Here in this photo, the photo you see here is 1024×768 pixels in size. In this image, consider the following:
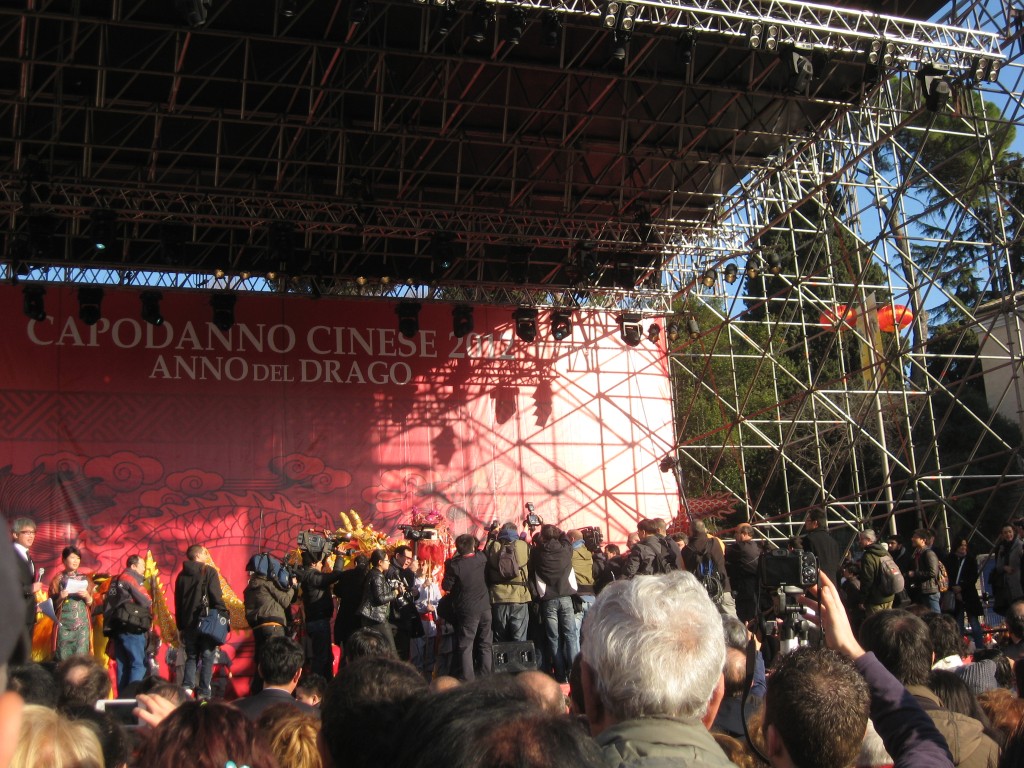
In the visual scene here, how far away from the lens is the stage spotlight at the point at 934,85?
10375 mm

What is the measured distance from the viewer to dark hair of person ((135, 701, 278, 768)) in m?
2.05

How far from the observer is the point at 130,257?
15.0m

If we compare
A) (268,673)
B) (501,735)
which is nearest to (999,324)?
(268,673)

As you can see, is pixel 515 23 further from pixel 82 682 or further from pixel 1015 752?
pixel 1015 752

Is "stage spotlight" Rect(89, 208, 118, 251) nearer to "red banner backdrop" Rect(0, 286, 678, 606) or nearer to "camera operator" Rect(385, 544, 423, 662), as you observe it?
"red banner backdrop" Rect(0, 286, 678, 606)

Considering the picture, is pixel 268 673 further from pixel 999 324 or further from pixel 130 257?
pixel 999 324

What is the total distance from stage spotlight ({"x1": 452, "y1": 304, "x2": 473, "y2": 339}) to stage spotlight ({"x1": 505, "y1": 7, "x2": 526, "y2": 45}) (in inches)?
222

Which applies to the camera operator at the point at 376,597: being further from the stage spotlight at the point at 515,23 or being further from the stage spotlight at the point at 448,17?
the stage spotlight at the point at 515,23

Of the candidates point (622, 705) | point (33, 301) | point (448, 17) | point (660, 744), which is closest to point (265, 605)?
point (448, 17)

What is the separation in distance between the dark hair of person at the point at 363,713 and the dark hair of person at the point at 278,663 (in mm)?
2212

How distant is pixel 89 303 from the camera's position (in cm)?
1335

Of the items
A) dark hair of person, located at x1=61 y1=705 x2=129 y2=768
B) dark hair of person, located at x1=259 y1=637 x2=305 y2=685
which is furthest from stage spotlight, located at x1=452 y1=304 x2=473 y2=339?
dark hair of person, located at x1=61 y1=705 x2=129 y2=768

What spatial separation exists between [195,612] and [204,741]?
713 centimetres

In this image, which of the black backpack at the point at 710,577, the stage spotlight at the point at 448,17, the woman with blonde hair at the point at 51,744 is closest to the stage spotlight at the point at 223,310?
the stage spotlight at the point at 448,17
